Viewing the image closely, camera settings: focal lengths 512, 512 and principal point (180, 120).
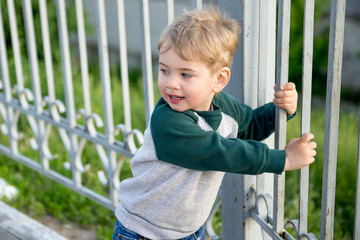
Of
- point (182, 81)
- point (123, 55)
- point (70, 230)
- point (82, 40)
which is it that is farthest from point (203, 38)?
point (70, 230)

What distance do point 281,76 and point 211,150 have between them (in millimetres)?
395

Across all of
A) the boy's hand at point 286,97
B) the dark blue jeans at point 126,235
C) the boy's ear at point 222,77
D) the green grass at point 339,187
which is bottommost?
the green grass at point 339,187

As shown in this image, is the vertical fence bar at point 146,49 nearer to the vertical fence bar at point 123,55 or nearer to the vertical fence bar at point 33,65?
the vertical fence bar at point 123,55

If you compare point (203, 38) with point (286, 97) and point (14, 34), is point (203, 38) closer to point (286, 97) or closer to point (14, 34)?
point (286, 97)

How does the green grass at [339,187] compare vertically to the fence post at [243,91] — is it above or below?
below

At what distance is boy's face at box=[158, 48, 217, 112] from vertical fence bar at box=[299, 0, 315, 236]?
33 cm

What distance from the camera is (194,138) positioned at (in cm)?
171

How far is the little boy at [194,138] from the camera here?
67.3 inches

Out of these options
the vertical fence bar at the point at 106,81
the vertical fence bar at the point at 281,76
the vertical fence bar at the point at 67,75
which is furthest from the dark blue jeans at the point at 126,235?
the vertical fence bar at the point at 67,75

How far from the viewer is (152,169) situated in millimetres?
1894

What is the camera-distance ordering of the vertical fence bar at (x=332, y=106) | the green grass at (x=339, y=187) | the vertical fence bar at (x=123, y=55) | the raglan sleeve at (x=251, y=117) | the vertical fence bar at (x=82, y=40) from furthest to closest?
the green grass at (x=339, y=187) < the vertical fence bar at (x=82, y=40) < the vertical fence bar at (x=123, y=55) < the raglan sleeve at (x=251, y=117) < the vertical fence bar at (x=332, y=106)

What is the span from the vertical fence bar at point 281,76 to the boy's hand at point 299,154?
0.13 m

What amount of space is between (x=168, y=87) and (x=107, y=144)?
122cm

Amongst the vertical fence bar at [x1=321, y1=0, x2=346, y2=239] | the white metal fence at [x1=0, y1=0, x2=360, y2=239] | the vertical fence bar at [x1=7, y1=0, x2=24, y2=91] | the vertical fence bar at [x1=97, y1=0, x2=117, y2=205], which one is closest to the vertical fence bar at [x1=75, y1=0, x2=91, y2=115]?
the white metal fence at [x1=0, y1=0, x2=360, y2=239]
